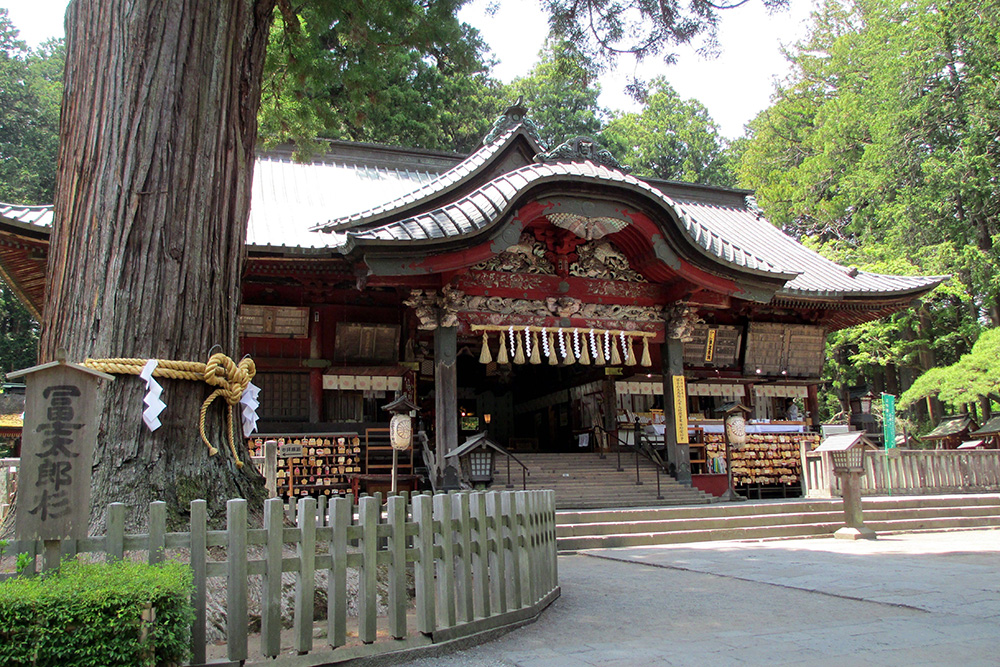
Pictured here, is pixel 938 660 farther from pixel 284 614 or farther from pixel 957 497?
pixel 957 497

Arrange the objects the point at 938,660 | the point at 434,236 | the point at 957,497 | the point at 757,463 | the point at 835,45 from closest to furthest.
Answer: the point at 938,660 → the point at 434,236 → the point at 957,497 → the point at 757,463 → the point at 835,45

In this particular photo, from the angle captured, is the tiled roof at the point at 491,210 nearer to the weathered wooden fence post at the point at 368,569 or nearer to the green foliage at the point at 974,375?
the weathered wooden fence post at the point at 368,569

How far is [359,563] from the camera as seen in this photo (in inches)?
151

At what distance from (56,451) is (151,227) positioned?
1.89 metres

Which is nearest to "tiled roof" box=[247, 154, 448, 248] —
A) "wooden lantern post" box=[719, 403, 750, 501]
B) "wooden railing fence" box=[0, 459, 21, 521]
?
"wooden railing fence" box=[0, 459, 21, 521]

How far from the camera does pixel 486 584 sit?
451 cm

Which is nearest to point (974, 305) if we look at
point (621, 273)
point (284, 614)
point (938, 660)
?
point (621, 273)

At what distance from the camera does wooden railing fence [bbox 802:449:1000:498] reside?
1318 centimetres

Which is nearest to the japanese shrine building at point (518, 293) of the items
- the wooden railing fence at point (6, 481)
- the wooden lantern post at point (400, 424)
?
the wooden lantern post at point (400, 424)

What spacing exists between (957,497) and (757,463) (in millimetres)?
3940

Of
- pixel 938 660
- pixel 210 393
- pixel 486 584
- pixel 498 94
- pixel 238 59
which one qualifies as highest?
pixel 498 94

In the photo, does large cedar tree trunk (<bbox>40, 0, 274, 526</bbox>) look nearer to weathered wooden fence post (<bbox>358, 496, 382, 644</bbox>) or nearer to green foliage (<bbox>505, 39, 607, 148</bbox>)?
weathered wooden fence post (<bbox>358, 496, 382, 644</bbox>)

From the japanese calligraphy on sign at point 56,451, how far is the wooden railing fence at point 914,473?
12.2 m

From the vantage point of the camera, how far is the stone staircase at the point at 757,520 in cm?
1005
